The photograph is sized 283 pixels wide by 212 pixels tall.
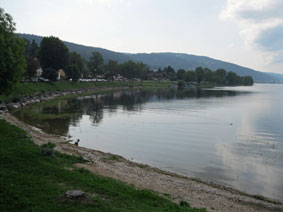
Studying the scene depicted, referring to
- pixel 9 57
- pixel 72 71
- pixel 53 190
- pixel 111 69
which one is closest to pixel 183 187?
pixel 53 190

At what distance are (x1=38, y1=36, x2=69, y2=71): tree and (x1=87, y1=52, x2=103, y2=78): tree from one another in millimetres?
52950

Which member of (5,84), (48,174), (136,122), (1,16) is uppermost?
(1,16)

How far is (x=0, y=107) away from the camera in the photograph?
49156mm

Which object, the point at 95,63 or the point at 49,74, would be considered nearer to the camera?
the point at 49,74

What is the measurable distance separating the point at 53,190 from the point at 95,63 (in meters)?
154

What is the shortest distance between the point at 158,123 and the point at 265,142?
18094mm

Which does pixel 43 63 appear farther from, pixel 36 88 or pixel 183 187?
pixel 183 187

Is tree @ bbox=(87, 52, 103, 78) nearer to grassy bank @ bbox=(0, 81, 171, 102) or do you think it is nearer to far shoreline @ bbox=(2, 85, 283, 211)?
grassy bank @ bbox=(0, 81, 171, 102)

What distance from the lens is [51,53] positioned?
4067 inches

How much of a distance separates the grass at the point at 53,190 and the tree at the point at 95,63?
147 m

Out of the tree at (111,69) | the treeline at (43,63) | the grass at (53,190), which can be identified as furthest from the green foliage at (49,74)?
the tree at (111,69)

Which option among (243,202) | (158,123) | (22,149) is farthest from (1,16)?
(243,202)

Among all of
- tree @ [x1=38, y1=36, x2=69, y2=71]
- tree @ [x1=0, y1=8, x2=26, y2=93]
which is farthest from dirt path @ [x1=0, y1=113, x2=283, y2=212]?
tree @ [x1=38, y1=36, x2=69, y2=71]

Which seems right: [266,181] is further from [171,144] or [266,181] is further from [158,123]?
[158,123]
